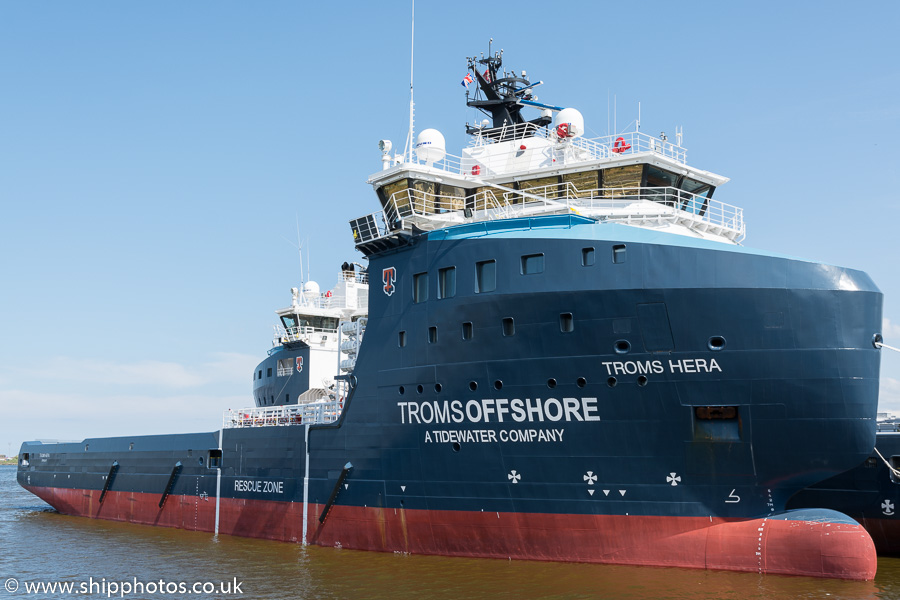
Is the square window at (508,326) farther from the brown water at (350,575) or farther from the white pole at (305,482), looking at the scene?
the white pole at (305,482)

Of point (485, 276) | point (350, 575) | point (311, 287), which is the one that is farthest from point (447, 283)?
point (311, 287)

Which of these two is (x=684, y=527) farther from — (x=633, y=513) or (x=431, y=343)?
(x=431, y=343)

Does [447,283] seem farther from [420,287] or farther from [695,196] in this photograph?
[695,196]

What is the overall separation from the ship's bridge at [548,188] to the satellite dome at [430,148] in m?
0.03

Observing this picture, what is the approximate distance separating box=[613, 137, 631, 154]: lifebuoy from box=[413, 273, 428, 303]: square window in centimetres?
627

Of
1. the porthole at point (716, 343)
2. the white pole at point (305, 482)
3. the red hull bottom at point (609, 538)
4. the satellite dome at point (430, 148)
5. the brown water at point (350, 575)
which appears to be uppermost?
the satellite dome at point (430, 148)

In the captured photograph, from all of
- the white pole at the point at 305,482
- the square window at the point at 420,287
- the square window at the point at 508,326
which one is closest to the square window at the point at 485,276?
the square window at the point at 508,326

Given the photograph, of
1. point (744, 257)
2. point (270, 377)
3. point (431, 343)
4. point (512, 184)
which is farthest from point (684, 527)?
point (270, 377)

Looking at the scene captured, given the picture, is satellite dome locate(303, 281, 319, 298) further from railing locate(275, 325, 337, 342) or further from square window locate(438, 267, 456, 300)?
square window locate(438, 267, 456, 300)

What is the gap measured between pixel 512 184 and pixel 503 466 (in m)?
8.22

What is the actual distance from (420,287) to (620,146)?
6621 mm

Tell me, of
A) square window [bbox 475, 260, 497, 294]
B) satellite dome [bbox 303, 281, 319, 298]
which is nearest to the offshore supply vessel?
square window [bbox 475, 260, 497, 294]

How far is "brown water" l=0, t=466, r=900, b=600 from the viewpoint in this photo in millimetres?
14906

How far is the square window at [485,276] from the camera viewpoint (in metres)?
18.2
